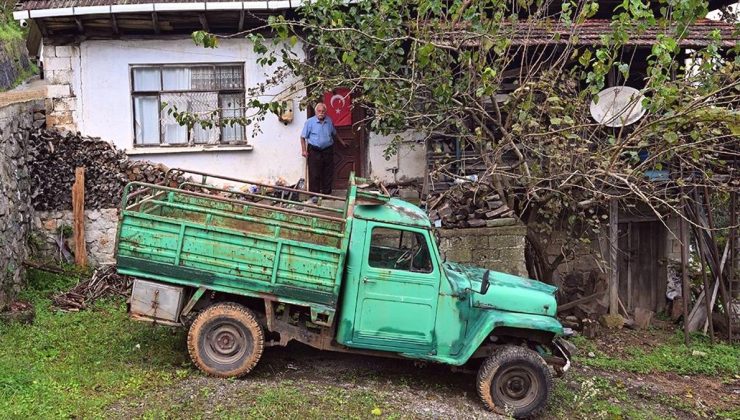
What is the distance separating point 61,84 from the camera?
10734 millimetres

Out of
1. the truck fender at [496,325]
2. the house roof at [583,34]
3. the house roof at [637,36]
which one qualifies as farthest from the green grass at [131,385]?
the house roof at [637,36]

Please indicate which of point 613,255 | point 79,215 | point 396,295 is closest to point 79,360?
point 396,295

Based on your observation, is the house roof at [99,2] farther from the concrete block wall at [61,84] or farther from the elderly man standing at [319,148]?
the elderly man standing at [319,148]

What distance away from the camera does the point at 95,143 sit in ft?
35.3

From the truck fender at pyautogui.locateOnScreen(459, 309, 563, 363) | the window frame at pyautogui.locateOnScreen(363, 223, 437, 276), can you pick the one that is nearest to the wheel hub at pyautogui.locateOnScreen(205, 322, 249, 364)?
the window frame at pyautogui.locateOnScreen(363, 223, 437, 276)

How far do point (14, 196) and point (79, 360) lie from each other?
12.6 feet

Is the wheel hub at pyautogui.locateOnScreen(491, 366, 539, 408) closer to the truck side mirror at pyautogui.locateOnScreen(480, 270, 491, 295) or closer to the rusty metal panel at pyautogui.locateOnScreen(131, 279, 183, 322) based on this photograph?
the truck side mirror at pyautogui.locateOnScreen(480, 270, 491, 295)

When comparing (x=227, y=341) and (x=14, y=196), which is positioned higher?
(x=14, y=196)

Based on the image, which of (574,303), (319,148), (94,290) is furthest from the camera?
(574,303)

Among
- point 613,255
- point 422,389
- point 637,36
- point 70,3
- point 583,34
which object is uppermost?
point 70,3

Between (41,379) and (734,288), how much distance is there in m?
11.7

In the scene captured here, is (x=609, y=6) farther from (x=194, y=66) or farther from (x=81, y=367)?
(x=81, y=367)

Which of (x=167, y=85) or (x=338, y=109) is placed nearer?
(x=167, y=85)

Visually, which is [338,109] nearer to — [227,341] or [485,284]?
[227,341]
